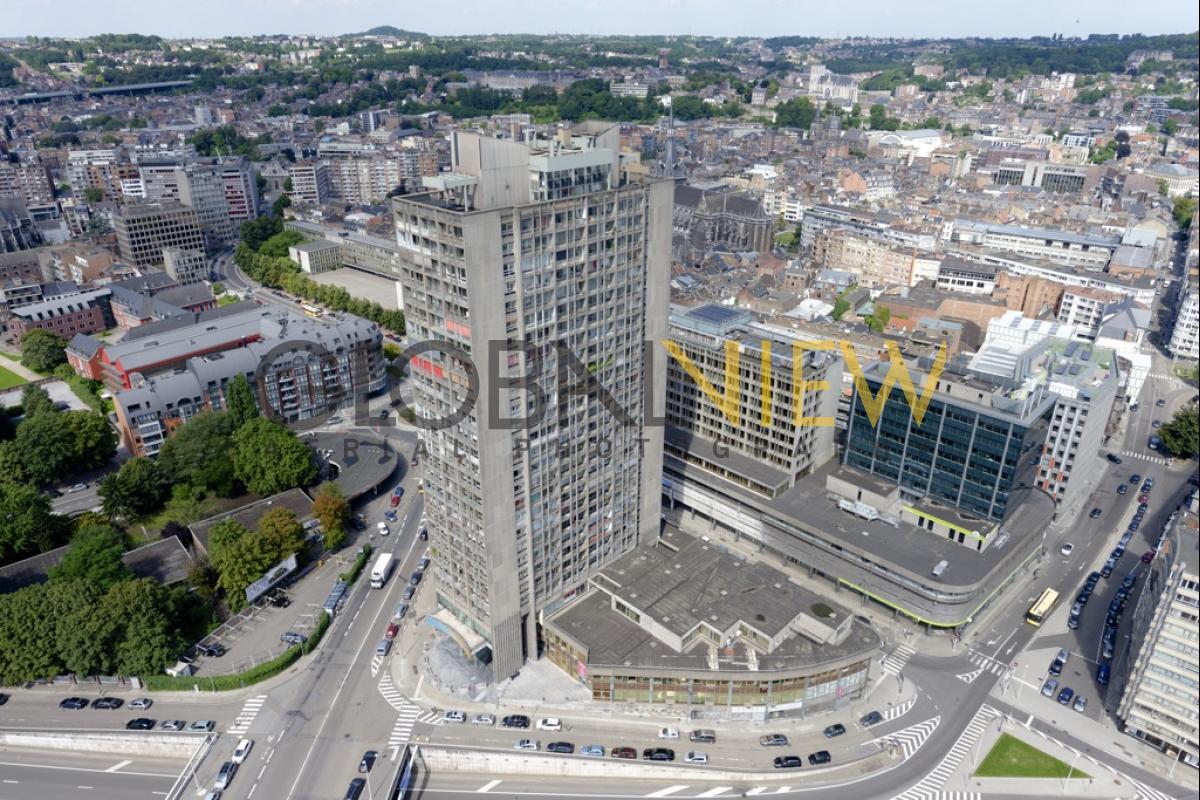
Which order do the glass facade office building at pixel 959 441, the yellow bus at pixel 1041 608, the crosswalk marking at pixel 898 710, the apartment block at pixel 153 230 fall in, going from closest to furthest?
1. the crosswalk marking at pixel 898 710
2. the glass facade office building at pixel 959 441
3. the yellow bus at pixel 1041 608
4. the apartment block at pixel 153 230

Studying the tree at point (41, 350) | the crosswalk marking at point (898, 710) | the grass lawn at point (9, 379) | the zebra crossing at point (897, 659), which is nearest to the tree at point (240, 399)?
the tree at point (41, 350)

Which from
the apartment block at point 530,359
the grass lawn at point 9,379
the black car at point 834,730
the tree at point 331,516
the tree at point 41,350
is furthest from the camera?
the tree at point 41,350

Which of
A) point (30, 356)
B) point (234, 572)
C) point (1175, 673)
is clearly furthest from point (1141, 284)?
point (30, 356)

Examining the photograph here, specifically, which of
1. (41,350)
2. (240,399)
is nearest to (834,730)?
(240,399)

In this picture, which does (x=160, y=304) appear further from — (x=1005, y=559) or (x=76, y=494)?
(x=1005, y=559)

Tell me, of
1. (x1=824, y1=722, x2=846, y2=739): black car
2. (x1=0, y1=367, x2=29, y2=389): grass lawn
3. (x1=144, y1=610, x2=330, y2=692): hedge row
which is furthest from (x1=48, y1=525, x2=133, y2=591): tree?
(x1=824, y1=722, x2=846, y2=739): black car

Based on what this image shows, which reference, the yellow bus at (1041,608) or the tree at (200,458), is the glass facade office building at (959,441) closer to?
the yellow bus at (1041,608)

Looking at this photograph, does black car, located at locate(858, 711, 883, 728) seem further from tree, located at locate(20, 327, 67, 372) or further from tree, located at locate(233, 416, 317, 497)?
tree, located at locate(20, 327, 67, 372)
